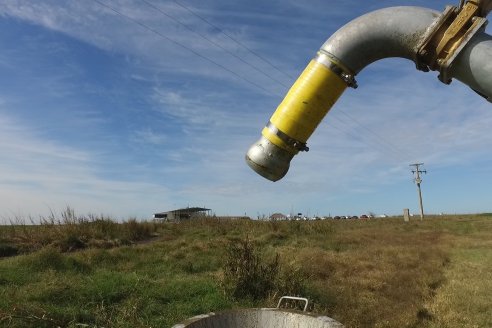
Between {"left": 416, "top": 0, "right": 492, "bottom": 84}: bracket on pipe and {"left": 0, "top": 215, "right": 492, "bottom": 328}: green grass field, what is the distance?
4.30 metres

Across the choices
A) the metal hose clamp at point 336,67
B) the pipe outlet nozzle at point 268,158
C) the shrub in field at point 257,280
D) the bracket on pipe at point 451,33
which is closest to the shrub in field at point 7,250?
the shrub in field at point 257,280

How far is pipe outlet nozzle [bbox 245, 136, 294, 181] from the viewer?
2125 mm

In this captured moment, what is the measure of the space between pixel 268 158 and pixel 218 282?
248 inches

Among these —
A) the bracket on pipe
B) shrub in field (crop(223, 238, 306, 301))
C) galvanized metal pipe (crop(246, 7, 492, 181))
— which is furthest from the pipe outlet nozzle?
shrub in field (crop(223, 238, 306, 301))

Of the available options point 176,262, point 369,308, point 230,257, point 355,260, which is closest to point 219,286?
point 230,257

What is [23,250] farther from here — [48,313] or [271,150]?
[271,150]

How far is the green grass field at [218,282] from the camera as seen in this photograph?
6.66 meters

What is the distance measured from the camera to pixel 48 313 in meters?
5.89

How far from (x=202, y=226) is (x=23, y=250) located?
7.97 m

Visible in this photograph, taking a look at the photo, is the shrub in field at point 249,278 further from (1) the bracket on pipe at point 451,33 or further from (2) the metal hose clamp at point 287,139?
(1) the bracket on pipe at point 451,33

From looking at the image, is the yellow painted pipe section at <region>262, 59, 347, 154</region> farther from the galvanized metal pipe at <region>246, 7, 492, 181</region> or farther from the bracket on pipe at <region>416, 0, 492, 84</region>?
the bracket on pipe at <region>416, 0, 492, 84</region>

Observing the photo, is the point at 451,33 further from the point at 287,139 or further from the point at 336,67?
the point at 287,139

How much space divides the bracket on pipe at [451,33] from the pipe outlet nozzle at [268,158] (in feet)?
2.38

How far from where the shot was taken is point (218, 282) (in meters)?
8.05
